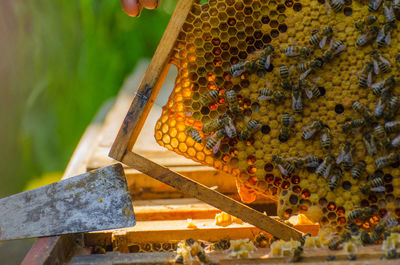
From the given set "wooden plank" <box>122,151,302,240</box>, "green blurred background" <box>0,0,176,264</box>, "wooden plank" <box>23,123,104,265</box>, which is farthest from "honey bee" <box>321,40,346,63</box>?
"green blurred background" <box>0,0,176,264</box>

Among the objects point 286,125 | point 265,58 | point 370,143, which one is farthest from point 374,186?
point 265,58

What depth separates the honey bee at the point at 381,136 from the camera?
7.57ft

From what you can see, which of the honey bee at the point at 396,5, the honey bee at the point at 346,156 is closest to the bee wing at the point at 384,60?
the honey bee at the point at 396,5

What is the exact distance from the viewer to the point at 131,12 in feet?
9.07

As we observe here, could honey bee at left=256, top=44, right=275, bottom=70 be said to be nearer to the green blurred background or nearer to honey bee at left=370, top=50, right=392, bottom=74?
honey bee at left=370, top=50, right=392, bottom=74

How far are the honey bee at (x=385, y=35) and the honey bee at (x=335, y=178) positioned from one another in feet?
2.29

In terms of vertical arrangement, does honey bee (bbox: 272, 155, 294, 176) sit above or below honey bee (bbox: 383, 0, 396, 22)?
below

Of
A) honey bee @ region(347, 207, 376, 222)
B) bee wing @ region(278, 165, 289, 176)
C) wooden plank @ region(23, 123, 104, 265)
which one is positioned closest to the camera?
wooden plank @ region(23, 123, 104, 265)

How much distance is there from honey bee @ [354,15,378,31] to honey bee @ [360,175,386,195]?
0.81 m

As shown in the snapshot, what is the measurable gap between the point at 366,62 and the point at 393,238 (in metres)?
0.93

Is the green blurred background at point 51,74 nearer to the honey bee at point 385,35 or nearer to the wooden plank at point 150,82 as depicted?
the wooden plank at point 150,82

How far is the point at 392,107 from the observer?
230cm

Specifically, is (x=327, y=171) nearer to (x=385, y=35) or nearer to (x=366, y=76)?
(x=366, y=76)

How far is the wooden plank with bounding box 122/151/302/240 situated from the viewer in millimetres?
2479
